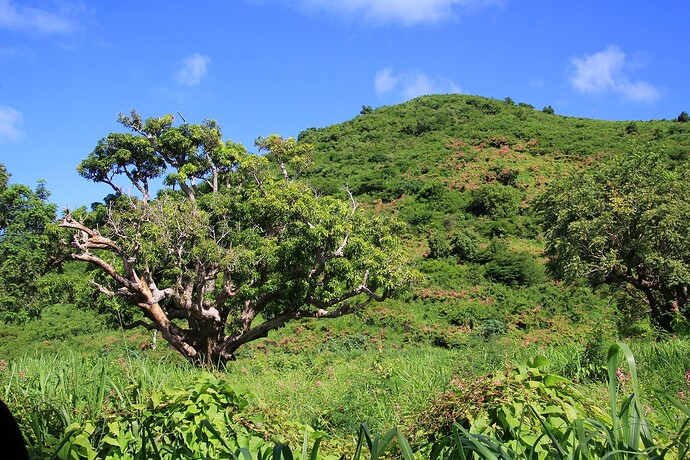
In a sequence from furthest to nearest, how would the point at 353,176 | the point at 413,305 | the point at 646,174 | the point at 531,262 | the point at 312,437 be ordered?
1. the point at 353,176
2. the point at 531,262
3. the point at 413,305
4. the point at 646,174
5. the point at 312,437

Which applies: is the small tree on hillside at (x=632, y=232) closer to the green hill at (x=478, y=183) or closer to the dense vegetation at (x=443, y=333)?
the dense vegetation at (x=443, y=333)

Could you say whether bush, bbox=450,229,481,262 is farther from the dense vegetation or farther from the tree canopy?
the tree canopy

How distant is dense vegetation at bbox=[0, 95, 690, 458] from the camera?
277 centimetres

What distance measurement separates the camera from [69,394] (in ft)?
12.3

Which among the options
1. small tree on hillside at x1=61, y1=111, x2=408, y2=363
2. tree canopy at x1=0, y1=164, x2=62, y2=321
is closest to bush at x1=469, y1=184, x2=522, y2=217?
small tree on hillside at x1=61, y1=111, x2=408, y2=363

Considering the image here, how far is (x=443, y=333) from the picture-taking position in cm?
2089

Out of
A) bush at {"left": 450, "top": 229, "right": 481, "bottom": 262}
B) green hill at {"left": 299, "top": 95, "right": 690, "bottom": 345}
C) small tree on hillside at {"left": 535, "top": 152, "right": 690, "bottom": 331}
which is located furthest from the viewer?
bush at {"left": 450, "top": 229, "right": 481, "bottom": 262}

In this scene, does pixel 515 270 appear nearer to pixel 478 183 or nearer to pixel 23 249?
pixel 478 183

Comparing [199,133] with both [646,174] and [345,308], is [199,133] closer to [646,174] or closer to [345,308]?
[345,308]

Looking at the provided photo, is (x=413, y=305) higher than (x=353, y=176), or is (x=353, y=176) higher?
(x=353, y=176)

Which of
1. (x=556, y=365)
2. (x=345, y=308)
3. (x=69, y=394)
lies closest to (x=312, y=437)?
(x=69, y=394)

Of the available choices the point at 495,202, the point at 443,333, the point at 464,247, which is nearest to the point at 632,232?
the point at 443,333

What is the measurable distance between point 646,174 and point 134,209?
561 inches

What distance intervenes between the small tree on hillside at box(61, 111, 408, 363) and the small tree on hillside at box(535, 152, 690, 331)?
5.79 m
